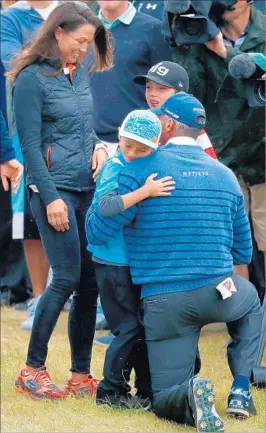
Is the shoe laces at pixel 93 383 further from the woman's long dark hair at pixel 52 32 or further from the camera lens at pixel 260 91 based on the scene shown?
the camera lens at pixel 260 91

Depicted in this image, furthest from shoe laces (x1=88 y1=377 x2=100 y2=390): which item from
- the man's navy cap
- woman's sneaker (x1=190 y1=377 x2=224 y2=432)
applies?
the man's navy cap

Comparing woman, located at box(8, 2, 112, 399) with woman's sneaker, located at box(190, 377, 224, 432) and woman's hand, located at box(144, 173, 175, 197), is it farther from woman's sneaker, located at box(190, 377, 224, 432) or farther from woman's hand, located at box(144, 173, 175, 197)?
woman's sneaker, located at box(190, 377, 224, 432)

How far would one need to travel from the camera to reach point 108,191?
5934mm

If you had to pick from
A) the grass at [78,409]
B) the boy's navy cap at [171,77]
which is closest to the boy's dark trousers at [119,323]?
the grass at [78,409]

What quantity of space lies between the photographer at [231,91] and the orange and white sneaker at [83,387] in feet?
6.40

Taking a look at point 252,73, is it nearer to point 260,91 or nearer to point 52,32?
point 260,91

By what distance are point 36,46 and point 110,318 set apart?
61.5 inches

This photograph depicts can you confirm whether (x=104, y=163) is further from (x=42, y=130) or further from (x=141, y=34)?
(x=141, y=34)

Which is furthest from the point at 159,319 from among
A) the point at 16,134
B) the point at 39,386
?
the point at 16,134

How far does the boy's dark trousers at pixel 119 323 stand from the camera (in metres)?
6.09

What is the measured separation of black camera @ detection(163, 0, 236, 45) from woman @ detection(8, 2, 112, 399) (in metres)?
0.83

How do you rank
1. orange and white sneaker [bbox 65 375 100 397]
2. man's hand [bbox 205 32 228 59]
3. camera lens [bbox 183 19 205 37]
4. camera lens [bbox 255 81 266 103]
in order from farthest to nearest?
man's hand [bbox 205 32 228 59] < camera lens [bbox 183 19 205 37] < camera lens [bbox 255 81 266 103] < orange and white sneaker [bbox 65 375 100 397]

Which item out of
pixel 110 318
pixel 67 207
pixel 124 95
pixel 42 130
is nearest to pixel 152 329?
pixel 110 318

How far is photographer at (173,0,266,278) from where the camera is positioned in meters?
7.59
